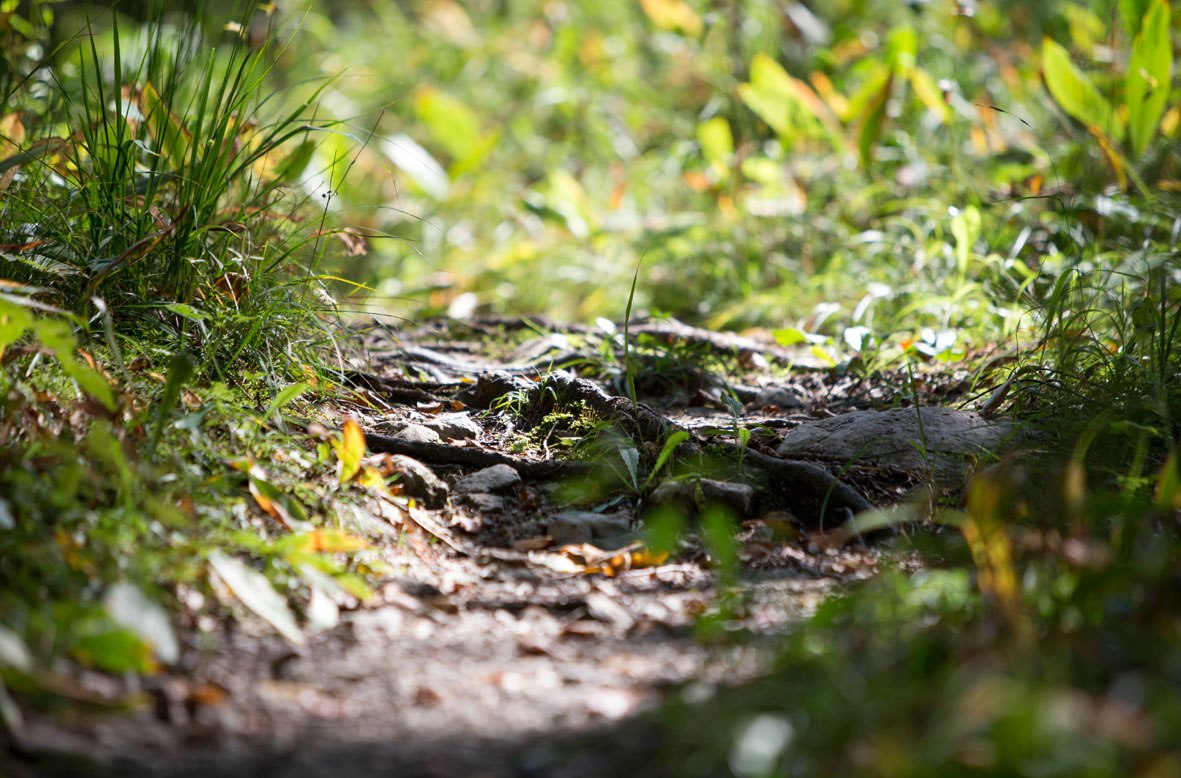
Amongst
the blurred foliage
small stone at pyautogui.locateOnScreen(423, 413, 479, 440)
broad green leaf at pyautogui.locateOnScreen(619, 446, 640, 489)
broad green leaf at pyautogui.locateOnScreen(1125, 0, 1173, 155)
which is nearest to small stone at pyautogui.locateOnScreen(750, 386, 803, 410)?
the blurred foliage

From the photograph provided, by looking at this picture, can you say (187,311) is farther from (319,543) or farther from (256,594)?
(256,594)

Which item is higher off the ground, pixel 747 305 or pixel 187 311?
pixel 187 311

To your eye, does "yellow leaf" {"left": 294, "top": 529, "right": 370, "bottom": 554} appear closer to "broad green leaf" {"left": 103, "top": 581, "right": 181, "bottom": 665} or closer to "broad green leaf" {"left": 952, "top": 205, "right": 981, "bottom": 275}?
"broad green leaf" {"left": 103, "top": 581, "right": 181, "bottom": 665}

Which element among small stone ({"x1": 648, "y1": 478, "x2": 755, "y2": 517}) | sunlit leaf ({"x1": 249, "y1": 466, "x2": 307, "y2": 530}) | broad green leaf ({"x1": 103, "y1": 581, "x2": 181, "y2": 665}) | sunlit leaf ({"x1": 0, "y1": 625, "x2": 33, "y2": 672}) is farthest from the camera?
small stone ({"x1": 648, "y1": 478, "x2": 755, "y2": 517})

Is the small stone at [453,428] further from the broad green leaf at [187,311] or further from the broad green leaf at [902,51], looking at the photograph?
the broad green leaf at [902,51]

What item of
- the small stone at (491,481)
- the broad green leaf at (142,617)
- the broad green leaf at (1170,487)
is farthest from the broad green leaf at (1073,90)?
the broad green leaf at (142,617)

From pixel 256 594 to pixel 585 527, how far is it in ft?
2.20

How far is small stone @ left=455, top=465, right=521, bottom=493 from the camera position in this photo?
6.38ft

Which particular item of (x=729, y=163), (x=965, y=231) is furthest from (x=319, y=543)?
(x=729, y=163)

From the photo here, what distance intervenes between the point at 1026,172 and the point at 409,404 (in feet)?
8.81

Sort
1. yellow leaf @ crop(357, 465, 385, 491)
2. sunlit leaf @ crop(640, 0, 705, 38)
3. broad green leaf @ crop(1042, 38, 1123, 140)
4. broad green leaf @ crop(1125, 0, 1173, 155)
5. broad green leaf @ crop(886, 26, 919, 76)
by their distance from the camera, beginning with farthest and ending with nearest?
sunlit leaf @ crop(640, 0, 705, 38) < broad green leaf @ crop(886, 26, 919, 76) < broad green leaf @ crop(1042, 38, 1123, 140) < broad green leaf @ crop(1125, 0, 1173, 155) < yellow leaf @ crop(357, 465, 385, 491)

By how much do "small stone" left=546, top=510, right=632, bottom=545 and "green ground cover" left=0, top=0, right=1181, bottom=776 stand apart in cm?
42

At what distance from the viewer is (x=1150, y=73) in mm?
3264

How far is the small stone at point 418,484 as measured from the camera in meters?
1.86
